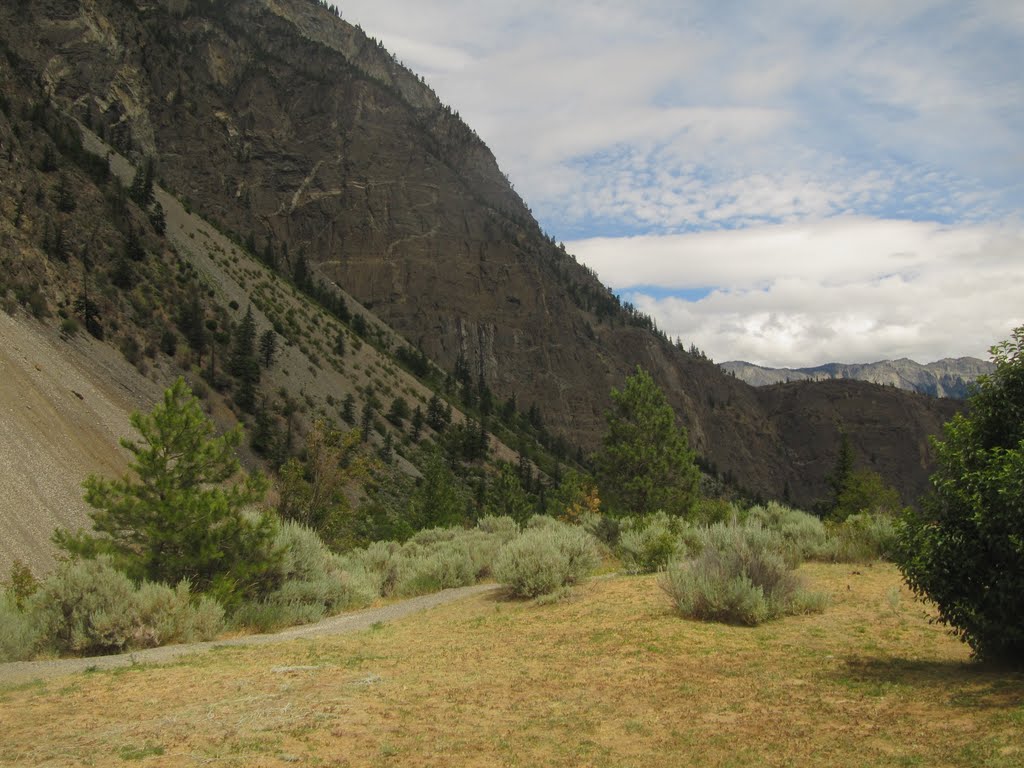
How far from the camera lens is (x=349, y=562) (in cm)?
1933

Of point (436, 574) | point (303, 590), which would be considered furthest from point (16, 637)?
point (436, 574)

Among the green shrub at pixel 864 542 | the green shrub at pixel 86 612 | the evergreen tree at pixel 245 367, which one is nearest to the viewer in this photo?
the green shrub at pixel 86 612

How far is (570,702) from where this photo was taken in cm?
659

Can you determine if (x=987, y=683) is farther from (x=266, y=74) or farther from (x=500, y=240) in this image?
(x=266, y=74)

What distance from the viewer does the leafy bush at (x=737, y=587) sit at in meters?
9.27

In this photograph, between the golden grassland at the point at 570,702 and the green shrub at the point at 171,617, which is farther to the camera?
the green shrub at the point at 171,617

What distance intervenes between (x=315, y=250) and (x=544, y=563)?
11587 cm

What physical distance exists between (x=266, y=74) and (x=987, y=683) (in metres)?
146

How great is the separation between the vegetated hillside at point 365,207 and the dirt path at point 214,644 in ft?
275

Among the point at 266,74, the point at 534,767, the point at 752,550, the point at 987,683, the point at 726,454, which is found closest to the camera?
the point at 534,767

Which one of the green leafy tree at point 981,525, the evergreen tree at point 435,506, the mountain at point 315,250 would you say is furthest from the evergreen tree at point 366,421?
the green leafy tree at point 981,525

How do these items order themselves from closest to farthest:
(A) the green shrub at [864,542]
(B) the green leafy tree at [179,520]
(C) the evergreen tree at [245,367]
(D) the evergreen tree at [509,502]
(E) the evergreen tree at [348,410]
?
(B) the green leafy tree at [179,520]
(A) the green shrub at [864,542]
(D) the evergreen tree at [509,502]
(C) the evergreen tree at [245,367]
(E) the evergreen tree at [348,410]

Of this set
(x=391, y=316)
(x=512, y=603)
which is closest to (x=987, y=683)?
(x=512, y=603)

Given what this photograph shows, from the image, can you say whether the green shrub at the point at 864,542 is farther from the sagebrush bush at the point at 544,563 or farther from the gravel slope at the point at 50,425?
the gravel slope at the point at 50,425
